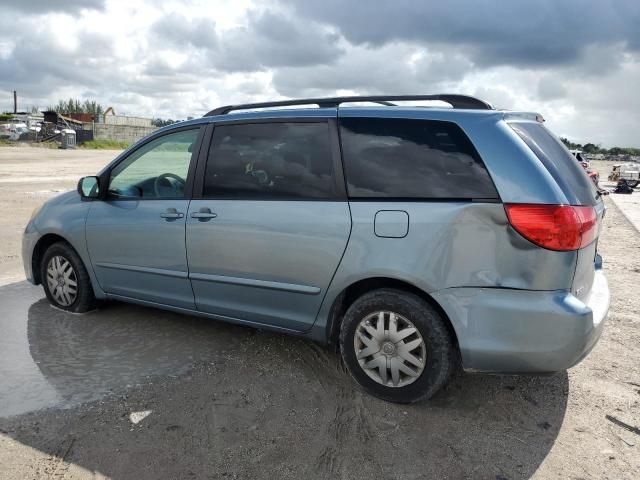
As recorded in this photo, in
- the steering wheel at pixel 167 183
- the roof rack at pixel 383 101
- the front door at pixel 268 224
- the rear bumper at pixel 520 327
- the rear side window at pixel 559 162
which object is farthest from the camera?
the steering wheel at pixel 167 183

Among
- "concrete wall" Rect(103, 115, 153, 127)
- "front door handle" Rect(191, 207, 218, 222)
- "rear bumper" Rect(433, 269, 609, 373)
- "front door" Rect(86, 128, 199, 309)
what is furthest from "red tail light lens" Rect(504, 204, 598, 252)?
"concrete wall" Rect(103, 115, 153, 127)

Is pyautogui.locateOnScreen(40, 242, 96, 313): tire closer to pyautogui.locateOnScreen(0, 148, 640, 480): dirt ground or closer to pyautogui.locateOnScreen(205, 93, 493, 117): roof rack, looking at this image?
pyautogui.locateOnScreen(0, 148, 640, 480): dirt ground

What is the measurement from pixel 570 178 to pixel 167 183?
2812 millimetres

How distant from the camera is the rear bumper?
2830mm

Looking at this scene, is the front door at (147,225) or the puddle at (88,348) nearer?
the puddle at (88,348)

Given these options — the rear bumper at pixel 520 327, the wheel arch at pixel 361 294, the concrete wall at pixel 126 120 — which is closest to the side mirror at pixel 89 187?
the wheel arch at pixel 361 294

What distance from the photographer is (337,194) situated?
3.36 metres

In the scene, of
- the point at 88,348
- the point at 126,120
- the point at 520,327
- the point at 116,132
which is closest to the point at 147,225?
the point at 88,348

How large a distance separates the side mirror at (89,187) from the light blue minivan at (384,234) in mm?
348

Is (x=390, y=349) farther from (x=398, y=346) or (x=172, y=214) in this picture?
(x=172, y=214)

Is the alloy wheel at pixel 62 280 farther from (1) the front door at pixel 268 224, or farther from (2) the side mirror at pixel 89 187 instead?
(1) the front door at pixel 268 224

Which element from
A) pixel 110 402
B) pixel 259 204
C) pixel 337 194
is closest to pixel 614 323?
pixel 337 194

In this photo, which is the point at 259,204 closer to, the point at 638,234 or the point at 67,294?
the point at 67,294

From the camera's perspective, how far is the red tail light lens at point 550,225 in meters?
2.80
